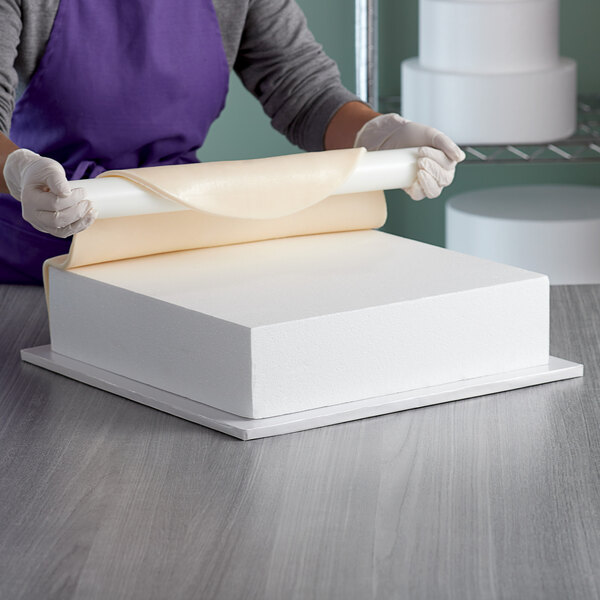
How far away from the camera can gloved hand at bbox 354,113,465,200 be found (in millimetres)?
999

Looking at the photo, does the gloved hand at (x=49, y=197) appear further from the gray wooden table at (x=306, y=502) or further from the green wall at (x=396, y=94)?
the green wall at (x=396, y=94)

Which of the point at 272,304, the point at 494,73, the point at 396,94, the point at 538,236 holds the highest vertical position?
the point at 272,304

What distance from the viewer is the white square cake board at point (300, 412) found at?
29.4 inches

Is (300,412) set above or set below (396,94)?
above

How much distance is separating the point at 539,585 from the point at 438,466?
143 mm

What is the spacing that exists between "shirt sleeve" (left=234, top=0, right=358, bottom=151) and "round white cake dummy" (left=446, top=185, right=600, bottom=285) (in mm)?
754

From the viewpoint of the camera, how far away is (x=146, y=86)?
50.7 inches

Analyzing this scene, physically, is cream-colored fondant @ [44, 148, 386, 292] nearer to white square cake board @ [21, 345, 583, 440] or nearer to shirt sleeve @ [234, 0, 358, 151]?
white square cake board @ [21, 345, 583, 440]

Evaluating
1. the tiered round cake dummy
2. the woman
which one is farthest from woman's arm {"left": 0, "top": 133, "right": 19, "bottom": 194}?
the tiered round cake dummy

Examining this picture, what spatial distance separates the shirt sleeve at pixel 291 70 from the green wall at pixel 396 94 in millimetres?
1164

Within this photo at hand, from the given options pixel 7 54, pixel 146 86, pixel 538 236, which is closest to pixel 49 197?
pixel 7 54

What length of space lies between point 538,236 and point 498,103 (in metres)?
0.25

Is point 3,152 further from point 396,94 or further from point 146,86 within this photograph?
point 396,94

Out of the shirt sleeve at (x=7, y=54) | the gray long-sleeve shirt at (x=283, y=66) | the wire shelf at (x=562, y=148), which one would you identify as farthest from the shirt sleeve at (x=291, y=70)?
the wire shelf at (x=562, y=148)
